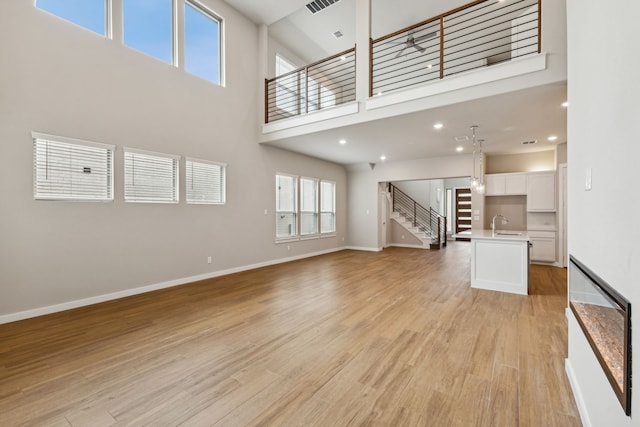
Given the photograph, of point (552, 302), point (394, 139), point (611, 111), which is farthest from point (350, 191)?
point (611, 111)

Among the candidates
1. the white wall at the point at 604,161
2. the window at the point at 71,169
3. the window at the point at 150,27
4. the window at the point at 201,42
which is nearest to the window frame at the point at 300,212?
the window at the point at 201,42

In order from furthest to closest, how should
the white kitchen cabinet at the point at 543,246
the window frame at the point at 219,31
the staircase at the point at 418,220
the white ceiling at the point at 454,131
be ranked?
the staircase at the point at 418,220, the white kitchen cabinet at the point at 543,246, the window frame at the point at 219,31, the white ceiling at the point at 454,131

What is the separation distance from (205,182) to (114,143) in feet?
5.32

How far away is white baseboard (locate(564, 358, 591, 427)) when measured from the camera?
1709 mm

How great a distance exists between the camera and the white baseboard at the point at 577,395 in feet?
5.61

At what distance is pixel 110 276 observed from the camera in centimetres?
428

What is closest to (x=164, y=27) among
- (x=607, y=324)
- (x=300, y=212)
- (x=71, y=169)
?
(x=71, y=169)

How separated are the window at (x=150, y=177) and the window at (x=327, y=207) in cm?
473

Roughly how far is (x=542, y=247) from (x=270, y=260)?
661 cm

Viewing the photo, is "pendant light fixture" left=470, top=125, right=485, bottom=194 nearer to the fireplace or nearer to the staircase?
the staircase

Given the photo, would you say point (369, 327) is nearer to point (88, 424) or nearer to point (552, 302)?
point (88, 424)

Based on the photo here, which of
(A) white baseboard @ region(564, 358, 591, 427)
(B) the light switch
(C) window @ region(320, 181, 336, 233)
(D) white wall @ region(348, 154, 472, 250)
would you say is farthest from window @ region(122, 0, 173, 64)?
(A) white baseboard @ region(564, 358, 591, 427)

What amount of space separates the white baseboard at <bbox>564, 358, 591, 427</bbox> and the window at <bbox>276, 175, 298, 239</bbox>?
5.92 meters

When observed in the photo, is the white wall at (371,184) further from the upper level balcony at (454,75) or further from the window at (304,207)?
the upper level balcony at (454,75)
